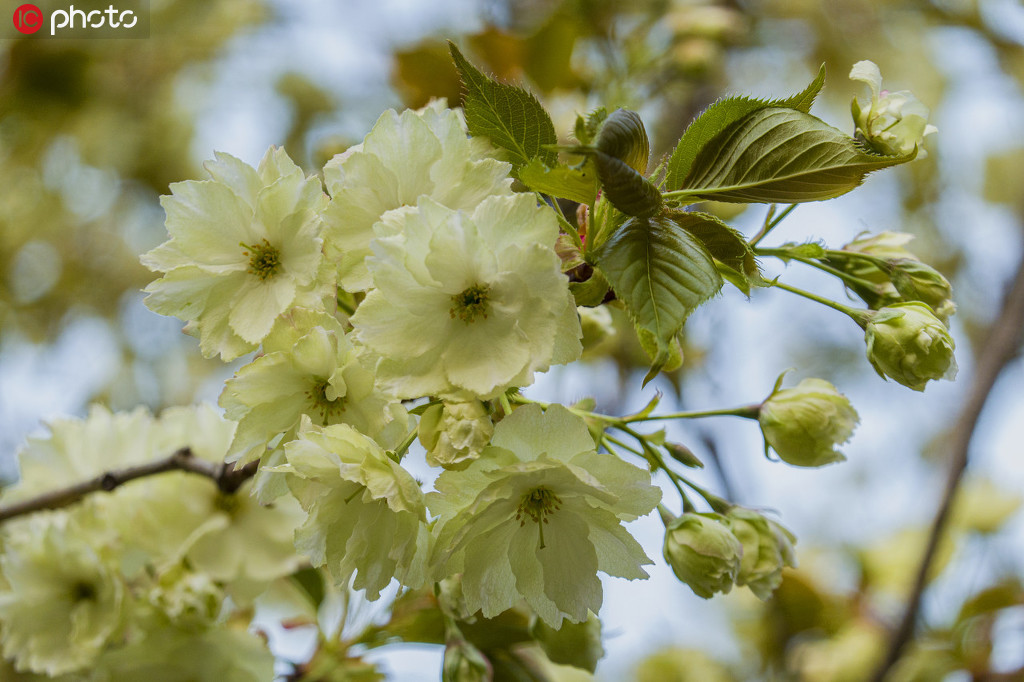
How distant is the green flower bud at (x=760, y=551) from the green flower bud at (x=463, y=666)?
0.25 meters

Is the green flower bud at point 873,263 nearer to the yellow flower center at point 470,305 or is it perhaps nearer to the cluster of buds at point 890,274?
the cluster of buds at point 890,274

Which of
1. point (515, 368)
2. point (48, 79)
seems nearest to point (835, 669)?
point (515, 368)

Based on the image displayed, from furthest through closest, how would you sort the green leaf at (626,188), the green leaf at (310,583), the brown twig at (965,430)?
the brown twig at (965,430), the green leaf at (310,583), the green leaf at (626,188)

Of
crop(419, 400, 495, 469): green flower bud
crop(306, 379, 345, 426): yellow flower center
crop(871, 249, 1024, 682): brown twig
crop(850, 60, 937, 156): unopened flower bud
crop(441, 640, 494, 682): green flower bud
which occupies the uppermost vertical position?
crop(850, 60, 937, 156): unopened flower bud

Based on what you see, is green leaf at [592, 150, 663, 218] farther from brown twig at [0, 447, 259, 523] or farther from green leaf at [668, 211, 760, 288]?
brown twig at [0, 447, 259, 523]

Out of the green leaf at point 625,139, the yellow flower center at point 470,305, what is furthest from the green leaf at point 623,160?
the yellow flower center at point 470,305

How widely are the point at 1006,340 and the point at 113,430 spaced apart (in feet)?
4.64

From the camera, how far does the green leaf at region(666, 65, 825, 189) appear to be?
550 mm

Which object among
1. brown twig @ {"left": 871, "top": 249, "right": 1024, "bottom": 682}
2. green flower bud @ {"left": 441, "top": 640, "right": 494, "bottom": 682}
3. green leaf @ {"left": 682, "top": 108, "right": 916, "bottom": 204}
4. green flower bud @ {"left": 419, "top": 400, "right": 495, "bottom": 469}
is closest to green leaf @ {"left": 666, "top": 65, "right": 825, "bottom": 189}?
green leaf @ {"left": 682, "top": 108, "right": 916, "bottom": 204}

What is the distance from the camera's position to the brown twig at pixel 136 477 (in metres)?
0.79

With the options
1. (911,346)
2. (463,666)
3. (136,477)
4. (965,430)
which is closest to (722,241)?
(911,346)

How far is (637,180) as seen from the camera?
51cm

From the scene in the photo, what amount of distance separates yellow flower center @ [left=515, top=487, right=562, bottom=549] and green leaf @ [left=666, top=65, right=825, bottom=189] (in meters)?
0.24

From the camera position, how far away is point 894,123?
0.58 meters
